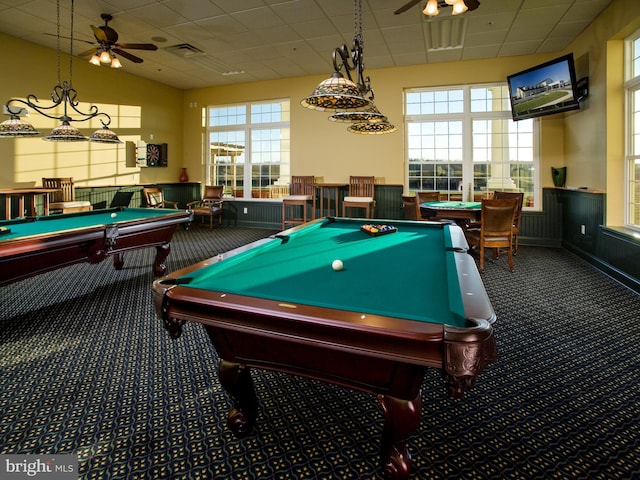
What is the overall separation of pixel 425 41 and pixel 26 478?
6881 mm

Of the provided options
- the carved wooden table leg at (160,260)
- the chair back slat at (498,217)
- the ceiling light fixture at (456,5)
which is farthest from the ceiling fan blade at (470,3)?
the carved wooden table leg at (160,260)

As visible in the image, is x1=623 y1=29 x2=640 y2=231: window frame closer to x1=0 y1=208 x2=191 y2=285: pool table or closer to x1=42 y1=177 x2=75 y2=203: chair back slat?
x1=0 y1=208 x2=191 y2=285: pool table

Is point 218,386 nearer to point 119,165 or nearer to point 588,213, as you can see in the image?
point 588,213

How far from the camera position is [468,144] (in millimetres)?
7297

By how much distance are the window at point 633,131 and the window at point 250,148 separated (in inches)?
243

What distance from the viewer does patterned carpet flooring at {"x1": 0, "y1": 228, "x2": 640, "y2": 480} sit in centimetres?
161

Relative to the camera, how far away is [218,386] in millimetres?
2209

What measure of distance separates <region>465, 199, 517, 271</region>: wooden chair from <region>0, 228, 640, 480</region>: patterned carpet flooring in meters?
1.67

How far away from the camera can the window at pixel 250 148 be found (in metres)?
8.97

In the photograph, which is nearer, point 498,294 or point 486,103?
point 498,294

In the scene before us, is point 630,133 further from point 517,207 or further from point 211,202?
point 211,202

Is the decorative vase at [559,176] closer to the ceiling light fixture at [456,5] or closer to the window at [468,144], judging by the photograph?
the window at [468,144]

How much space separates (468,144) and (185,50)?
544 cm

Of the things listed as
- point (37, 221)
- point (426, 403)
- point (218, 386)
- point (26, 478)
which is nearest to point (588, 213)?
point (426, 403)
